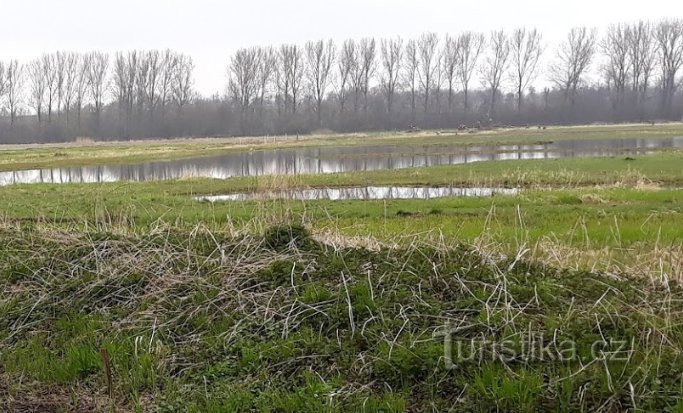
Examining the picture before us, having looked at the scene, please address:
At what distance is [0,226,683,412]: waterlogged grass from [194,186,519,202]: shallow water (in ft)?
35.1

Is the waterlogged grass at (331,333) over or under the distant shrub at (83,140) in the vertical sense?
under

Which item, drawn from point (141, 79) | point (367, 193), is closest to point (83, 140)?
point (141, 79)

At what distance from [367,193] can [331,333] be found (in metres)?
14.9

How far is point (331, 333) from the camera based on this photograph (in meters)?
4.78

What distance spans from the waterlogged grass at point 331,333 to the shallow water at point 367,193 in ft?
35.1

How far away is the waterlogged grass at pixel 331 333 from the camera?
3.80 meters

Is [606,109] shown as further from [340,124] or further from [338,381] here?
[338,381]

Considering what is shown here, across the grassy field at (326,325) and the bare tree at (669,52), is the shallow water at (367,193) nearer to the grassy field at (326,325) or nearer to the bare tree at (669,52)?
the grassy field at (326,325)

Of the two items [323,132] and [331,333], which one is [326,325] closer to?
[331,333]

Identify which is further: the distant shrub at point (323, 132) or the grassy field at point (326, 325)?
the distant shrub at point (323, 132)

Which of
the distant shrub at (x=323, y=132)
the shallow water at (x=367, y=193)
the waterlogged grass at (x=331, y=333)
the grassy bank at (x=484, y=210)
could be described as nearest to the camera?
the waterlogged grass at (x=331, y=333)

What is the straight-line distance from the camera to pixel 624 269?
5785 mm

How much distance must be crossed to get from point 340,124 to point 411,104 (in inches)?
599

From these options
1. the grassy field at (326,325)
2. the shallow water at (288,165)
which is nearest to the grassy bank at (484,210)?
the grassy field at (326,325)
